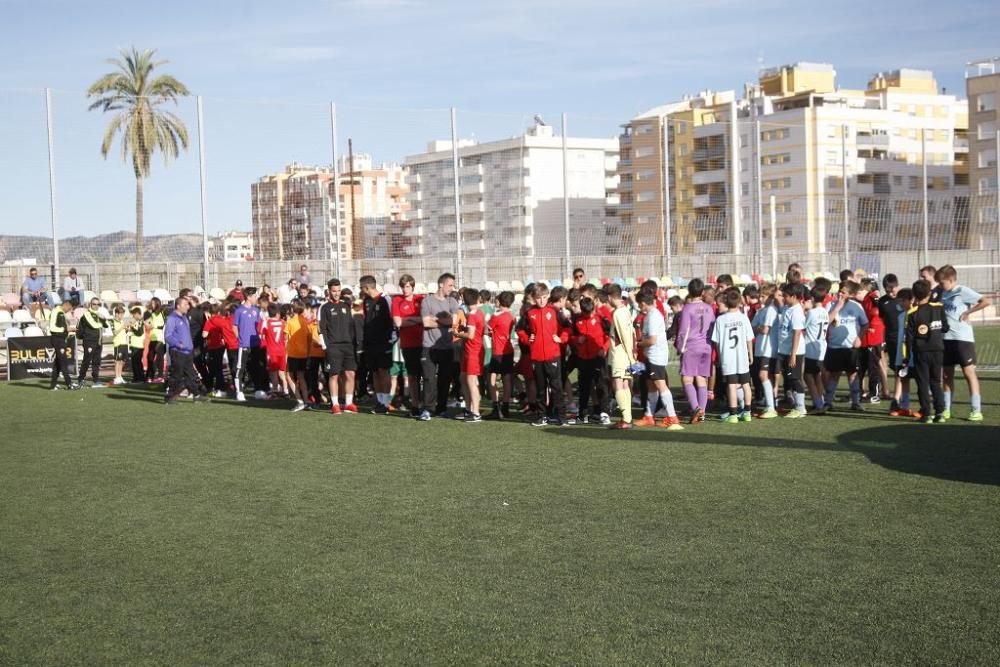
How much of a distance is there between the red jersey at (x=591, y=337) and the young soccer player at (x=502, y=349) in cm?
99

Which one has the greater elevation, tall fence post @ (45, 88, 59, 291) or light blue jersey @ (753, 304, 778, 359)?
tall fence post @ (45, 88, 59, 291)

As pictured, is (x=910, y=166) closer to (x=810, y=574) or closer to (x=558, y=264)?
(x=558, y=264)

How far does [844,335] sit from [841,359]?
301 mm

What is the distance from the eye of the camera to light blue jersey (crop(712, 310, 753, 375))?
1332cm

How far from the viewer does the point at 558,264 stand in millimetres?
30391

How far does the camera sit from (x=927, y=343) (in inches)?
496

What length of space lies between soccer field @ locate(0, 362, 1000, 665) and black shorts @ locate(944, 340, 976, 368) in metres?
0.76

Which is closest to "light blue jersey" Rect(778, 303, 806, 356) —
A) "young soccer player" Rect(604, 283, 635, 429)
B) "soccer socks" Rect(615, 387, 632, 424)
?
"young soccer player" Rect(604, 283, 635, 429)

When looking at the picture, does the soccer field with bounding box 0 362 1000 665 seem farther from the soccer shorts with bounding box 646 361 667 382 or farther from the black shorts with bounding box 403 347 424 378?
the black shorts with bounding box 403 347 424 378

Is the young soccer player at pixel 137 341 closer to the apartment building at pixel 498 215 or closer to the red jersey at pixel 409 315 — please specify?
the red jersey at pixel 409 315

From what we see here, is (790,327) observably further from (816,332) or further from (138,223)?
(138,223)

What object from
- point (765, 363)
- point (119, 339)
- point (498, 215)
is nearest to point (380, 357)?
point (765, 363)

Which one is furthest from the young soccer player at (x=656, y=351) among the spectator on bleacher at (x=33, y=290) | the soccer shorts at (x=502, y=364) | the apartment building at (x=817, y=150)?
the apartment building at (x=817, y=150)

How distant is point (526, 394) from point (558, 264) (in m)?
14.7
